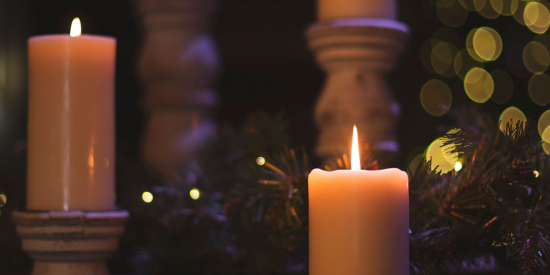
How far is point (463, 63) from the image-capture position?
118 inches

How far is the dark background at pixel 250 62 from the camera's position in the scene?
156cm

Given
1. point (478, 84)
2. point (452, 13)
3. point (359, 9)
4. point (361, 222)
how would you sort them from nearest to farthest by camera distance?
point (361, 222) < point (359, 9) < point (452, 13) < point (478, 84)

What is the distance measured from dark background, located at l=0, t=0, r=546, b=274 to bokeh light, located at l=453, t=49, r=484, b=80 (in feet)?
0.19

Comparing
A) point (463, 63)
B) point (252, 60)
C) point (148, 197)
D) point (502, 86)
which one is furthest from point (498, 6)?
point (148, 197)

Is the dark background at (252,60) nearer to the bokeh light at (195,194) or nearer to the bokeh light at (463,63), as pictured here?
the bokeh light at (463,63)

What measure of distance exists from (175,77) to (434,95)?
6.92ft

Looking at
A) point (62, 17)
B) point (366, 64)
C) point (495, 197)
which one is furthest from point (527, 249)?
point (62, 17)

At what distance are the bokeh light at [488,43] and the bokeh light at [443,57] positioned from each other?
218 mm

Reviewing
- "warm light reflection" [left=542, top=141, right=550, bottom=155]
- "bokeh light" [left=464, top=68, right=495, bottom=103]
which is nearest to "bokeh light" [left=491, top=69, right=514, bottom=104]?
"bokeh light" [left=464, top=68, right=495, bottom=103]

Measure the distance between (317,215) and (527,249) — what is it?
0.23m

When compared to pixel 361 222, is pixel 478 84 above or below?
above

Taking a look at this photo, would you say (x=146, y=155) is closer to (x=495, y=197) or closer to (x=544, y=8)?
(x=495, y=197)

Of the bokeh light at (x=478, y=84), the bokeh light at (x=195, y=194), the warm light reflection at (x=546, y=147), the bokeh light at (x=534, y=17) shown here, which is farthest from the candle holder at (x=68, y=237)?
the bokeh light at (x=478, y=84)

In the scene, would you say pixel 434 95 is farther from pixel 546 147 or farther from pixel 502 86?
pixel 546 147
